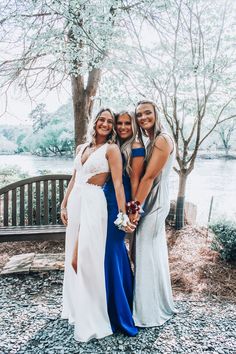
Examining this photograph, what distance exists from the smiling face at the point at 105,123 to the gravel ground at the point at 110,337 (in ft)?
7.05

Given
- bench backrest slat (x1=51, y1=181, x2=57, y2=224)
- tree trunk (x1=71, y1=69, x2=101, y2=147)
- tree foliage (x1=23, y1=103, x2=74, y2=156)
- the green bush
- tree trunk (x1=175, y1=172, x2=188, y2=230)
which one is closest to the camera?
the green bush

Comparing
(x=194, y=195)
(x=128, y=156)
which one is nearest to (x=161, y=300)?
(x=128, y=156)

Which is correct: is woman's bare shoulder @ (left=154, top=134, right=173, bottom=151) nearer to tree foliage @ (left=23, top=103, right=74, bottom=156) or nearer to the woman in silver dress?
the woman in silver dress

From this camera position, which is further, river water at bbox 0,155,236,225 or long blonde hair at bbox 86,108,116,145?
river water at bbox 0,155,236,225

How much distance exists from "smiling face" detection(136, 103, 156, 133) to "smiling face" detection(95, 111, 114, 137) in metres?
0.30

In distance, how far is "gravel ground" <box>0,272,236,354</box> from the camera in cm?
304

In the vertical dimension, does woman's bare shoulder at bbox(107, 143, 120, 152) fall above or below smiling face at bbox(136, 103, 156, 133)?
below

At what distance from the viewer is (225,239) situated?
511 centimetres

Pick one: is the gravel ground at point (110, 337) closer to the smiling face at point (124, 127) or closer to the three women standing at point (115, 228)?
the three women standing at point (115, 228)

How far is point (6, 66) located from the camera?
7352mm

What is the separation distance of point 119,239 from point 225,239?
2.52 meters

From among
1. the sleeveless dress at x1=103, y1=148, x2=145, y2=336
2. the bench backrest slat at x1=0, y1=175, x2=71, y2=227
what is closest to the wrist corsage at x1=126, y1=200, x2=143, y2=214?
the sleeveless dress at x1=103, y1=148, x2=145, y2=336

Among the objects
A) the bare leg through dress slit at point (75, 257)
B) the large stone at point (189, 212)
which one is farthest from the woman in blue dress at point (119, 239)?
the large stone at point (189, 212)

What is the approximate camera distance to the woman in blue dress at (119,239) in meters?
3.23
